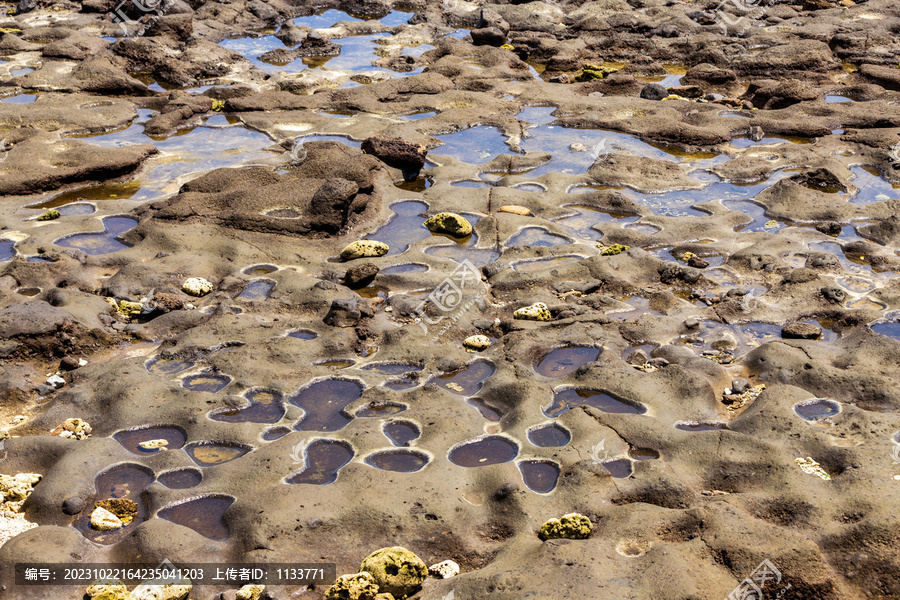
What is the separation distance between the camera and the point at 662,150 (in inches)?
519

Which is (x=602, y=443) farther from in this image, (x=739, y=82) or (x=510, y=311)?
(x=739, y=82)

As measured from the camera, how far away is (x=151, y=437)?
6.52m

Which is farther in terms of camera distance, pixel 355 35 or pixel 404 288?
pixel 355 35

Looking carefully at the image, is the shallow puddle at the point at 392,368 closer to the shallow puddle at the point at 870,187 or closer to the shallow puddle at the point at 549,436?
the shallow puddle at the point at 549,436

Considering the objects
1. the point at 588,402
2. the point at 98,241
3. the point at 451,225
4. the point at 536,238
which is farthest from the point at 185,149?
the point at 588,402

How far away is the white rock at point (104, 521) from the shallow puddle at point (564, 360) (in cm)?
398

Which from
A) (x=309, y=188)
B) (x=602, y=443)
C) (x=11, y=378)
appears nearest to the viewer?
(x=602, y=443)

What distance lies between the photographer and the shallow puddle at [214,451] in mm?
6242

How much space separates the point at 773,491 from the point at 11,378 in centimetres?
679

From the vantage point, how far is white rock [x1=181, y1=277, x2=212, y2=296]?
339 inches

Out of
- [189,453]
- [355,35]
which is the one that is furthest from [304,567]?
[355,35]

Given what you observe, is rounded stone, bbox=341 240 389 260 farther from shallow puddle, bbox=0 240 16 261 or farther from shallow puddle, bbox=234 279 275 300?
shallow puddle, bbox=0 240 16 261

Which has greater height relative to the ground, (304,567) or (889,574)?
(889,574)

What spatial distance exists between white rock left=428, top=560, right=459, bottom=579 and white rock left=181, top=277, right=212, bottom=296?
4.89m
